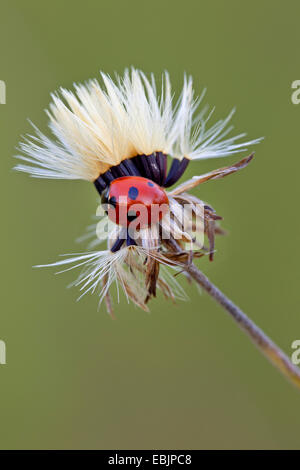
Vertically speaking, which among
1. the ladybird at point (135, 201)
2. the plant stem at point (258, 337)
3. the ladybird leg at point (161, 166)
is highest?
the ladybird leg at point (161, 166)

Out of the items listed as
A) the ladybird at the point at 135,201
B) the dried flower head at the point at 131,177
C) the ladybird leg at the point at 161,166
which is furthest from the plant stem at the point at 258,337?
the ladybird leg at the point at 161,166

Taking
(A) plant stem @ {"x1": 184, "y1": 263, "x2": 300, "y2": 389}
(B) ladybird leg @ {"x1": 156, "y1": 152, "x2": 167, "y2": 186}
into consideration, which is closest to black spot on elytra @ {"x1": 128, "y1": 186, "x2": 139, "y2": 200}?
(B) ladybird leg @ {"x1": 156, "y1": 152, "x2": 167, "y2": 186}

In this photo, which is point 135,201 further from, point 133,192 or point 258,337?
point 258,337

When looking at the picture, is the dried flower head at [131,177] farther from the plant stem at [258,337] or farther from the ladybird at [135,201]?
the plant stem at [258,337]

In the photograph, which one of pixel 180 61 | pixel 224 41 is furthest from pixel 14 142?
pixel 224 41

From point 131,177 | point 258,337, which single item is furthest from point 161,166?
point 258,337

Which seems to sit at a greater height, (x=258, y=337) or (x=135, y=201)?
(x=135, y=201)

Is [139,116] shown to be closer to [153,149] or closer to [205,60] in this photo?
[153,149]
